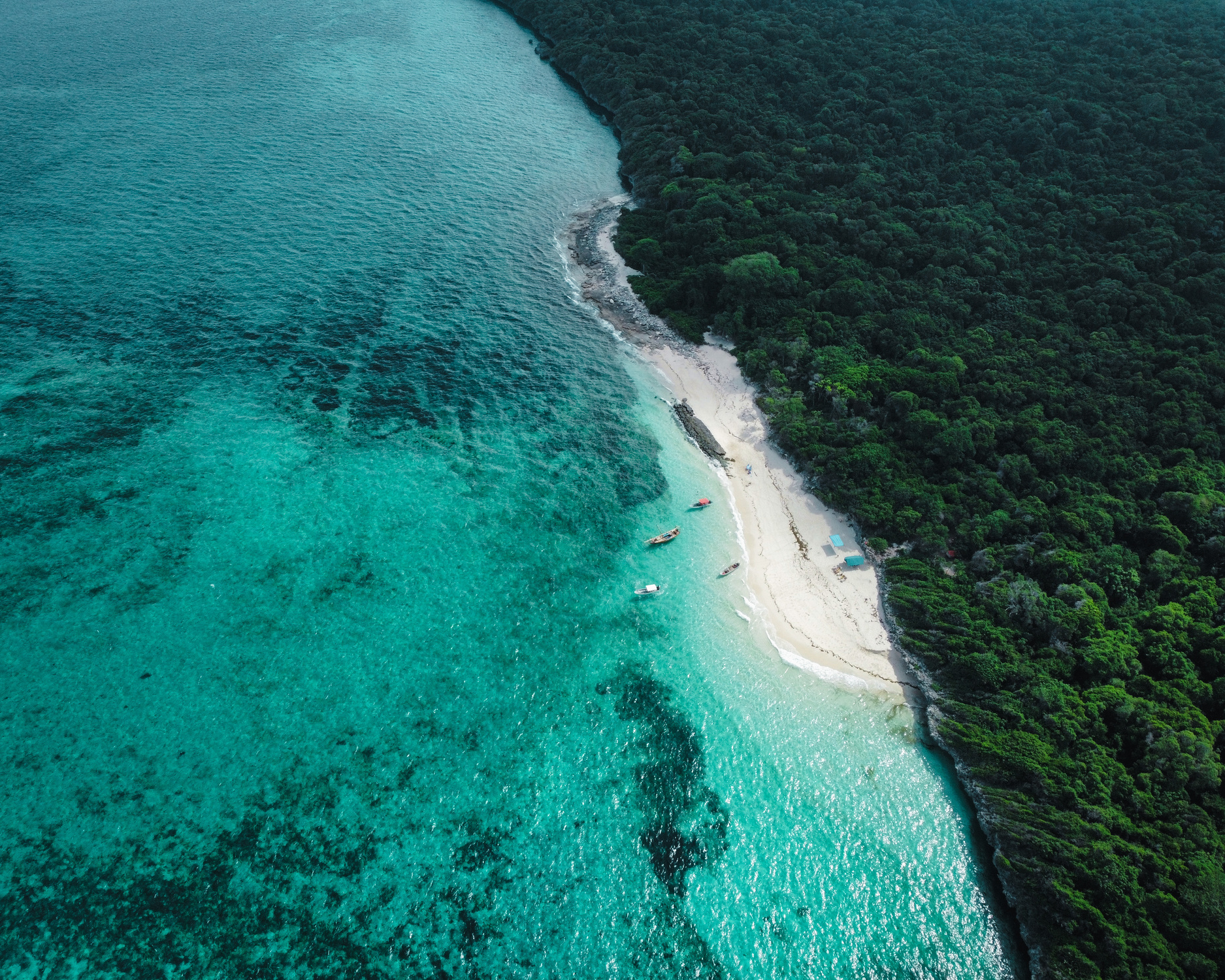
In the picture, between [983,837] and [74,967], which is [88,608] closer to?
[74,967]

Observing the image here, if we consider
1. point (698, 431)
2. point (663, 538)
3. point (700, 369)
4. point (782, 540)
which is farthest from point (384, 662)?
point (700, 369)

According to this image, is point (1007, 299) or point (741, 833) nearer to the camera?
point (741, 833)

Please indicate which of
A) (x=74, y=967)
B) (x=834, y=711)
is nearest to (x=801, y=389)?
(x=834, y=711)

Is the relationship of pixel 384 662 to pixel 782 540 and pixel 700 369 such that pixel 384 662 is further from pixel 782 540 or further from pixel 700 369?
pixel 700 369

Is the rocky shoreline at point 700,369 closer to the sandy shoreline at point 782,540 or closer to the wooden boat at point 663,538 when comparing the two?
the sandy shoreline at point 782,540

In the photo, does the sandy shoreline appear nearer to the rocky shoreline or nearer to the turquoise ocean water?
the rocky shoreline

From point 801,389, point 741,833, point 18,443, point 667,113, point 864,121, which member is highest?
point 864,121

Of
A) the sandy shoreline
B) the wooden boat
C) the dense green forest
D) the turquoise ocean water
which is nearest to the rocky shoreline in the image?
the sandy shoreline
